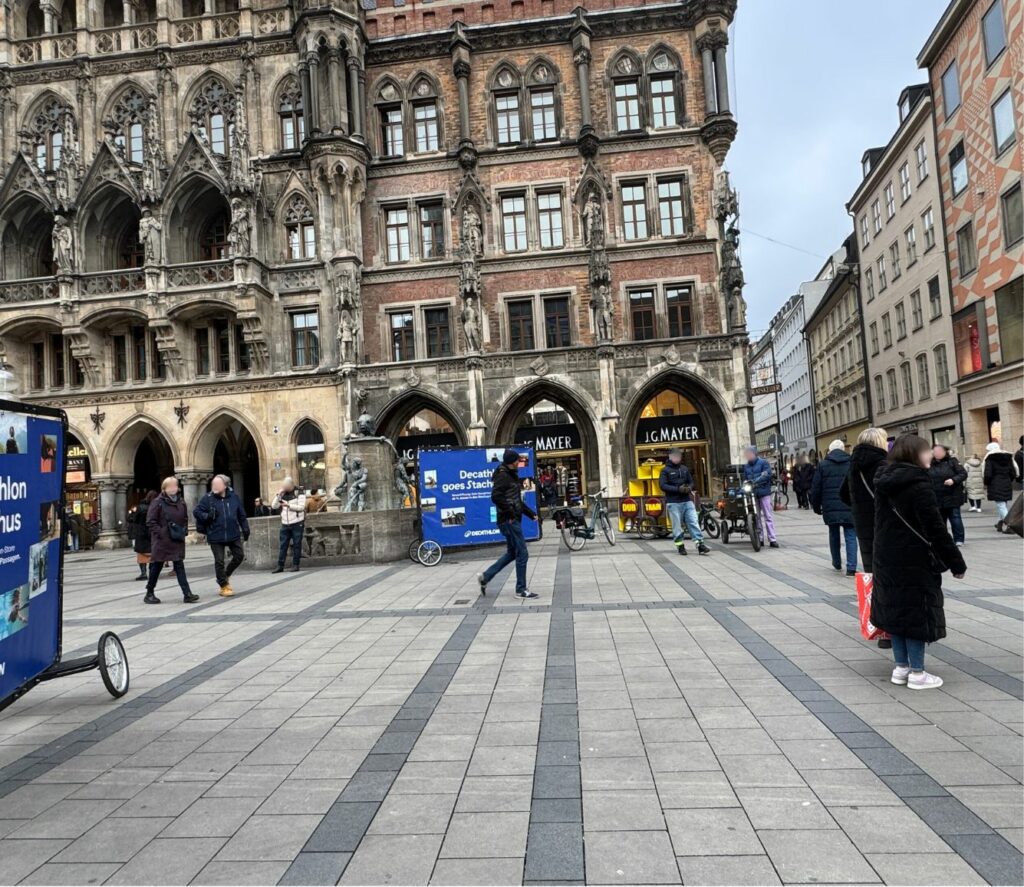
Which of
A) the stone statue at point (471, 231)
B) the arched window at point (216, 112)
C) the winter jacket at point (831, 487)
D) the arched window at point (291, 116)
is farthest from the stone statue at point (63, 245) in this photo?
the winter jacket at point (831, 487)

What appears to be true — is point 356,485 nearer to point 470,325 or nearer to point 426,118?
point 470,325

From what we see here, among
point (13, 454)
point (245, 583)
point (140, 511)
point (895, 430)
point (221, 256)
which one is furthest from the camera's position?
point (895, 430)

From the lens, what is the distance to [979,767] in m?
3.54

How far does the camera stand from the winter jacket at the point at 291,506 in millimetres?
14008

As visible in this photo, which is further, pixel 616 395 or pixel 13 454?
pixel 616 395

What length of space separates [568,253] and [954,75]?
15.8 meters

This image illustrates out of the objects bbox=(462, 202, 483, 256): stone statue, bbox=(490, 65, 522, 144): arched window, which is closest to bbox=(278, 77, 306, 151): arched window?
bbox=(462, 202, 483, 256): stone statue

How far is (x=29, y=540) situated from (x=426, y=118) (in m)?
27.9

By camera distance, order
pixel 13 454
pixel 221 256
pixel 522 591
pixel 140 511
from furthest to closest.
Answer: pixel 221 256 → pixel 140 511 → pixel 522 591 → pixel 13 454

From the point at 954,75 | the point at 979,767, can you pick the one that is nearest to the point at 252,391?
the point at 979,767

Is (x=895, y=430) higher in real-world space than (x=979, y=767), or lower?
higher

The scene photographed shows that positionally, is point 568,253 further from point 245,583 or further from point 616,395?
point 245,583

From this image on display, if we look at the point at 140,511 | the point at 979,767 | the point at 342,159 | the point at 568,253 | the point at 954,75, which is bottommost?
the point at 979,767

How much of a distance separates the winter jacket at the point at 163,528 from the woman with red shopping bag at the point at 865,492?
8613 millimetres
